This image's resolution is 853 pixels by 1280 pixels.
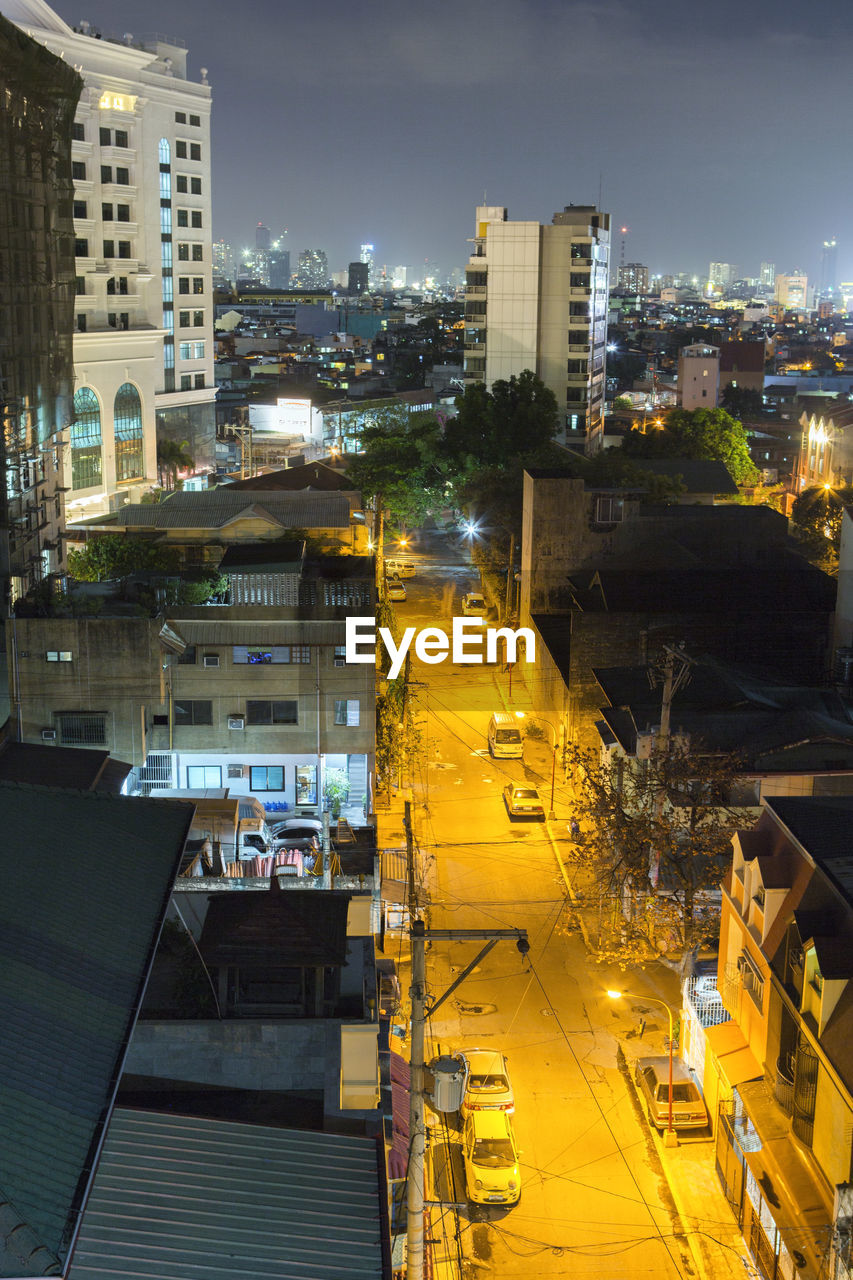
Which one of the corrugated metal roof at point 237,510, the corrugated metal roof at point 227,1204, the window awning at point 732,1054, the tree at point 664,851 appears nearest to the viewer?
the corrugated metal roof at point 227,1204

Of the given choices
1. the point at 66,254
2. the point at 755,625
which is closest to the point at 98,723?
the point at 66,254

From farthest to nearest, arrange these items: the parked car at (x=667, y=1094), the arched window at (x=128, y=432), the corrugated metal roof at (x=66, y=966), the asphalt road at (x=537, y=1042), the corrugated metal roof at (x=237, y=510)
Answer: the arched window at (x=128, y=432), the corrugated metal roof at (x=237, y=510), the parked car at (x=667, y=1094), the asphalt road at (x=537, y=1042), the corrugated metal roof at (x=66, y=966)

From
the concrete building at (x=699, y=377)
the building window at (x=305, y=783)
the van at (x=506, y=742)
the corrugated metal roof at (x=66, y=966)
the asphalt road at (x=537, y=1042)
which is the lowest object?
the asphalt road at (x=537, y=1042)

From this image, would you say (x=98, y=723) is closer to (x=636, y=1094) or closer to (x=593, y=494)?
(x=636, y=1094)

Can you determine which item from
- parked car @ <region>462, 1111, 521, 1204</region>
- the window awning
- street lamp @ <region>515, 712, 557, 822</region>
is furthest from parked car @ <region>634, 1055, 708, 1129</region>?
street lamp @ <region>515, 712, 557, 822</region>

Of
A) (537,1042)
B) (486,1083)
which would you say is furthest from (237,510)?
(486,1083)

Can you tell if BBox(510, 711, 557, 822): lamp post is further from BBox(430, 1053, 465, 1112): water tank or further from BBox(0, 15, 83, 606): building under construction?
BBox(430, 1053, 465, 1112): water tank

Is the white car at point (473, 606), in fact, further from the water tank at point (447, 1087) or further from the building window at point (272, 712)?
the water tank at point (447, 1087)

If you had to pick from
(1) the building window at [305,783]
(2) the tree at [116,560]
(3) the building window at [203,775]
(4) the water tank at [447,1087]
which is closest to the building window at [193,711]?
(3) the building window at [203,775]
